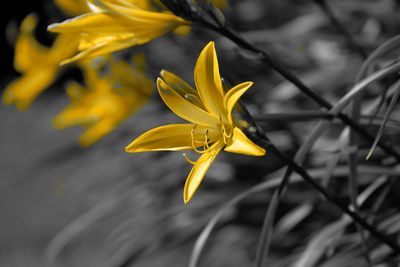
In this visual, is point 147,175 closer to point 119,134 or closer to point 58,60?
point 119,134

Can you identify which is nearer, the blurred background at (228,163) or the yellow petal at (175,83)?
the yellow petal at (175,83)

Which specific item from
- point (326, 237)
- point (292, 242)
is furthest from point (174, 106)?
point (292, 242)

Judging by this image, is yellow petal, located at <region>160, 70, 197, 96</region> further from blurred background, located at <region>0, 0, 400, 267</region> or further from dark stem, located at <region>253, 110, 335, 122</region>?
blurred background, located at <region>0, 0, 400, 267</region>

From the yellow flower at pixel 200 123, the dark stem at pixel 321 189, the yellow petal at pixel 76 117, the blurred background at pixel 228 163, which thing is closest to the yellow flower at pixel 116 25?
the yellow flower at pixel 200 123

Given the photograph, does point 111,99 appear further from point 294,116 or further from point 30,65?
point 294,116

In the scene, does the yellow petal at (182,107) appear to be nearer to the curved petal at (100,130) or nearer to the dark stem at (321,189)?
the dark stem at (321,189)

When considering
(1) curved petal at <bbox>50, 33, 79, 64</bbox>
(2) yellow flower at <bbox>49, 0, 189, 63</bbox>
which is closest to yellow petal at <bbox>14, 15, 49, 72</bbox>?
(1) curved petal at <bbox>50, 33, 79, 64</bbox>
